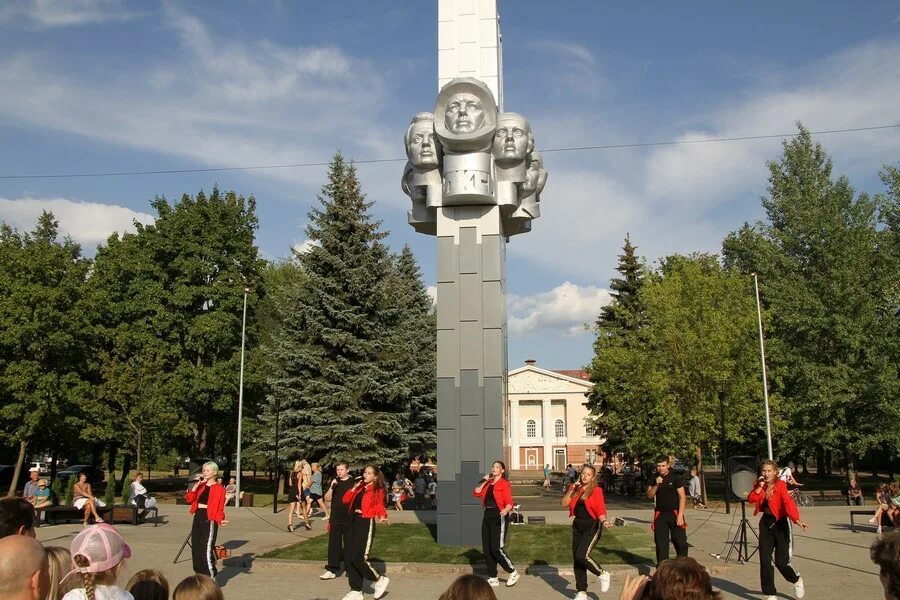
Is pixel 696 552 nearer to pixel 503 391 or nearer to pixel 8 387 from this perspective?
pixel 503 391

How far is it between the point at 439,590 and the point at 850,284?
1034 inches

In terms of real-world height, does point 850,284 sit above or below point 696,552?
above

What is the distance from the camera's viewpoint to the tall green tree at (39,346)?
96.7 feet

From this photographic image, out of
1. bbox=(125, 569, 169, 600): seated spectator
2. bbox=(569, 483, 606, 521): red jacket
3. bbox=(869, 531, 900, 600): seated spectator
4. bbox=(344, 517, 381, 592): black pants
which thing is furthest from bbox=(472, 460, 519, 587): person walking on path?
bbox=(869, 531, 900, 600): seated spectator

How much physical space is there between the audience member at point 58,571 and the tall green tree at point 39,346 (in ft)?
94.0

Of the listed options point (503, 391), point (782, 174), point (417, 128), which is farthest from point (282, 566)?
point (782, 174)

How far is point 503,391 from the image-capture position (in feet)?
54.1

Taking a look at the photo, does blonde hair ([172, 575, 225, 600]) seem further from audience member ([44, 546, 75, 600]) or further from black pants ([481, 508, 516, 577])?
black pants ([481, 508, 516, 577])

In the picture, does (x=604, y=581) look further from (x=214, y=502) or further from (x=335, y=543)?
(x=214, y=502)

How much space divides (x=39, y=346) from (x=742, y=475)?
26.1 meters

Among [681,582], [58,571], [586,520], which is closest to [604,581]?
[586,520]

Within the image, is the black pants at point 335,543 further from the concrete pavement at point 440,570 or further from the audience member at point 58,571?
the audience member at point 58,571

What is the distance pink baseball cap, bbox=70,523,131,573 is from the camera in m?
3.98

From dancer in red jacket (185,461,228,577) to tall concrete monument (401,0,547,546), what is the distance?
545cm
